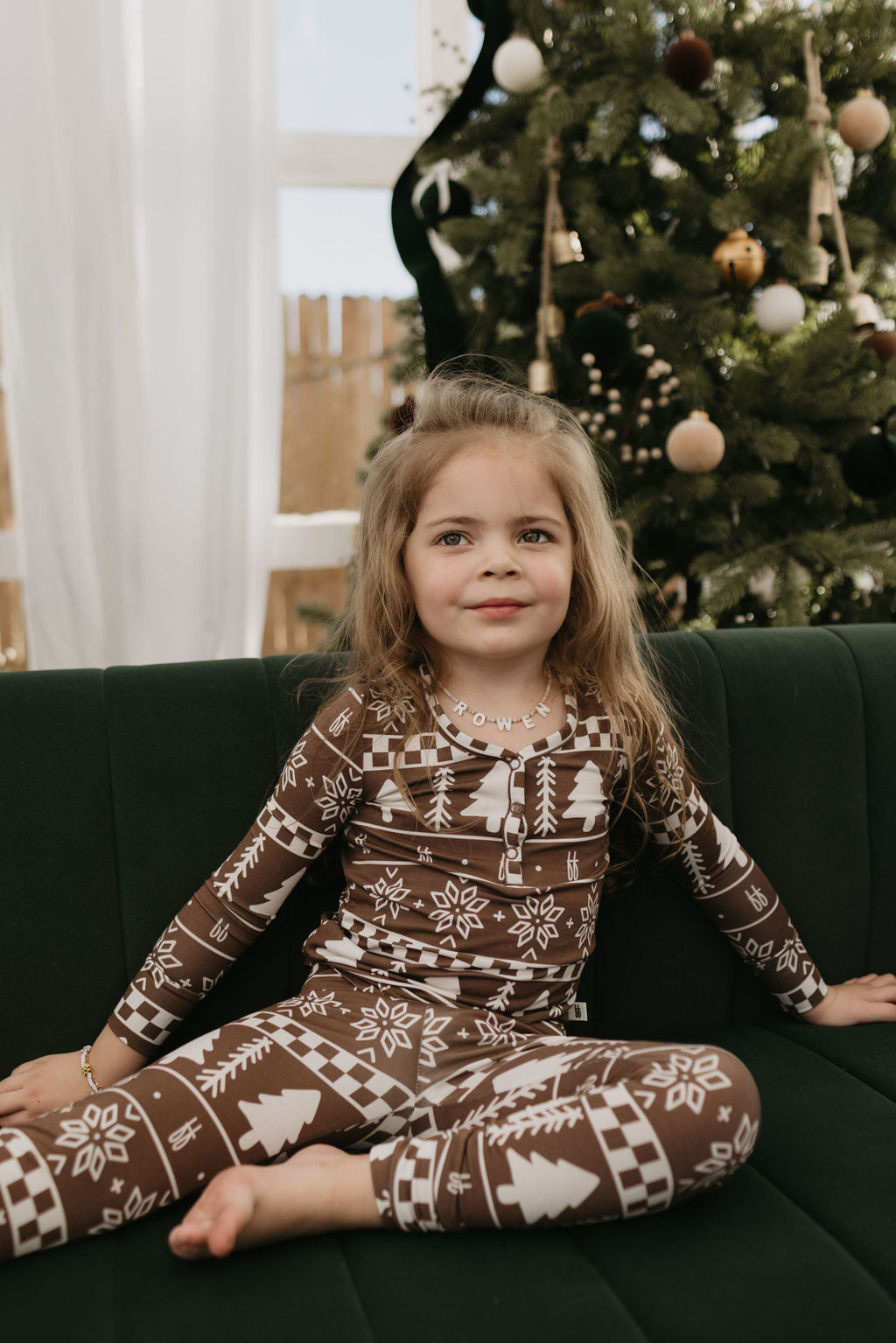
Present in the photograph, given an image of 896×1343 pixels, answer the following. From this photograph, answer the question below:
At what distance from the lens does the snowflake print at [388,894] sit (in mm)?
1061

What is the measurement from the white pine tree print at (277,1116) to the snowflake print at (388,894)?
0.19 m

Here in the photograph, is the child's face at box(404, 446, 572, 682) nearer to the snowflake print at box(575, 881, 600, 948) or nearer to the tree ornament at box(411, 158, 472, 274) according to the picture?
the snowflake print at box(575, 881, 600, 948)

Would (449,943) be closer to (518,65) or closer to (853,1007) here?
(853,1007)

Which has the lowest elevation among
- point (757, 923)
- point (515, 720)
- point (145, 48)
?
point (757, 923)

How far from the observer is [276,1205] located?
797 mm

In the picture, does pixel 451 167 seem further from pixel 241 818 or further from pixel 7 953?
pixel 7 953

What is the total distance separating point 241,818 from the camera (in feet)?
3.65

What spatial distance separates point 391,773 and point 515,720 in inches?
5.7

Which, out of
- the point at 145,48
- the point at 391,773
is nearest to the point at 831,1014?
the point at 391,773

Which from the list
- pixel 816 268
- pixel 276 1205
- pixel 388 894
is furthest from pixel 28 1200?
pixel 816 268

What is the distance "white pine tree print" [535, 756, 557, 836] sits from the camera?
108 cm

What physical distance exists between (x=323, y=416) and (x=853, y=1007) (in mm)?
2241

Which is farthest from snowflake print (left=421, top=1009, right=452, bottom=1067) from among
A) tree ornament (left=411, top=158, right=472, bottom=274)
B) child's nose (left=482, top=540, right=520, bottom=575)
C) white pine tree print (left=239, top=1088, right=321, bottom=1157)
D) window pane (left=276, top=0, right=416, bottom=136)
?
window pane (left=276, top=0, right=416, bottom=136)

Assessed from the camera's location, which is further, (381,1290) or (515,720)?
(515,720)
